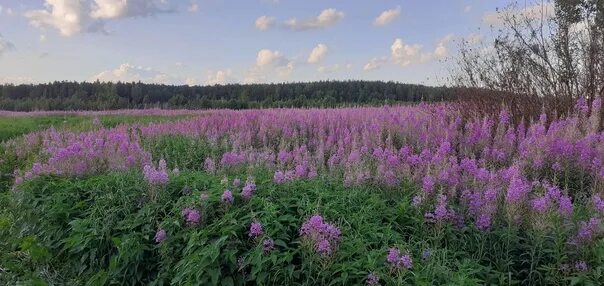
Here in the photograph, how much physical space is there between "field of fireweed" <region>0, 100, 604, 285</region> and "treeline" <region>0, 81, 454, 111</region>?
35.2 meters

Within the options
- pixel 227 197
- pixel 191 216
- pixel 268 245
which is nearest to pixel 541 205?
pixel 268 245

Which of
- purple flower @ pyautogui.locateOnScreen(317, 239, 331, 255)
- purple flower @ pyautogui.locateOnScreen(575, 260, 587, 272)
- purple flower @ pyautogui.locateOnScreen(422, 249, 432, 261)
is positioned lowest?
purple flower @ pyautogui.locateOnScreen(575, 260, 587, 272)

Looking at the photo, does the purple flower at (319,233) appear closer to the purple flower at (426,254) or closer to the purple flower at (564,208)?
the purple flower at (426,254)

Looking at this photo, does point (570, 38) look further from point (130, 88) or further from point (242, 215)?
point (130, 88)

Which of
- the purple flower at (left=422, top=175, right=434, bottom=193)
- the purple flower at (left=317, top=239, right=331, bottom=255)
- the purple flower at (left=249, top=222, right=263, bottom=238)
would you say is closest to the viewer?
the purple flower at (left=317, top=239, right=331, bottom=255)

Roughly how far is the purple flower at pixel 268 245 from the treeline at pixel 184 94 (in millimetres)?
37705

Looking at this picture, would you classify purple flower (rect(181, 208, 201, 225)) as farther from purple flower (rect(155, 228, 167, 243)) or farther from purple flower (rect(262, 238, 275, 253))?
purple flower (rect(262, 238, 275, 253))

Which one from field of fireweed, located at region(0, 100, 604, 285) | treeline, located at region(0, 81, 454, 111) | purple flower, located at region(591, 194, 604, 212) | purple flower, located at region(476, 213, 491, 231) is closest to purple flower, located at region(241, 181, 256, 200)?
field of fireweed, located at region(0, 100, 604, 285)

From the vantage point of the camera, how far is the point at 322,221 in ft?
12.9

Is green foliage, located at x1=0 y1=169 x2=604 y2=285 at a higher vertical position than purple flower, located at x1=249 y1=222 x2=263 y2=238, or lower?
lower

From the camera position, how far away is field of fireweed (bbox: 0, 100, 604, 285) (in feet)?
12.6

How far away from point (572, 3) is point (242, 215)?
27.8 ft

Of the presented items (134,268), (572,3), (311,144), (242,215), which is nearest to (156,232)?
(134,268)

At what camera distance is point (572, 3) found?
32.4 ft
